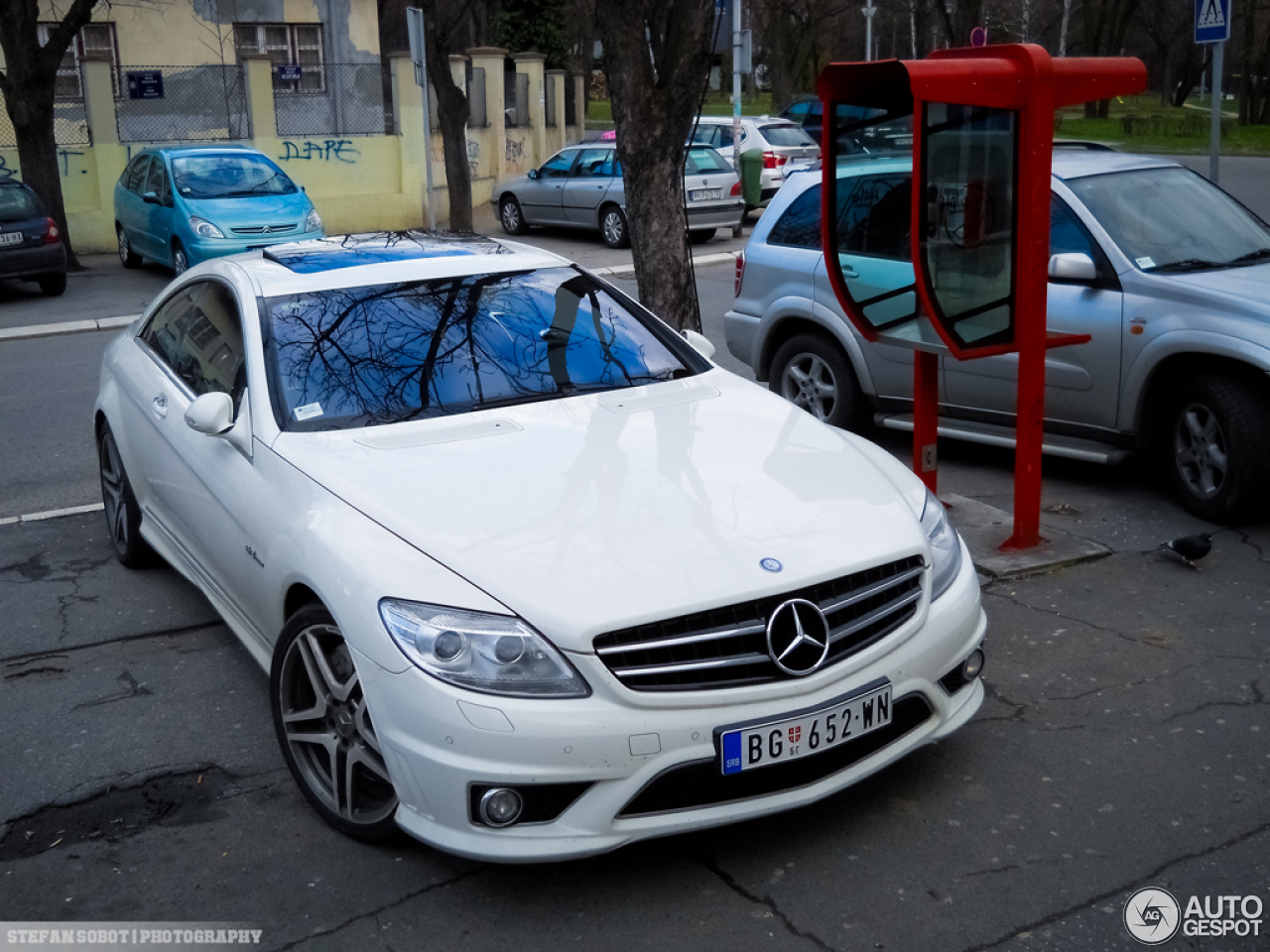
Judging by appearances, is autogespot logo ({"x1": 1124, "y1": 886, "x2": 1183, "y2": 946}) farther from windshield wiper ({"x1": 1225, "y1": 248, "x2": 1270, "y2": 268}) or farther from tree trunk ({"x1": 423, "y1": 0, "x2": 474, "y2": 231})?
tree trunk ({"x1": 423, "y1": 0, "x2": 474, "y2": 231})

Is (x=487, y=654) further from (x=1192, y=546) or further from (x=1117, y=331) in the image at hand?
(x=1117, y=331)

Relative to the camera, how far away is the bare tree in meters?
17.6

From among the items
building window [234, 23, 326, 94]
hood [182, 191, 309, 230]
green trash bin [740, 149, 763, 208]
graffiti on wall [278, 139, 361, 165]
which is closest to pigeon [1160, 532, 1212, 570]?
hood [182, 191, 309, 230]

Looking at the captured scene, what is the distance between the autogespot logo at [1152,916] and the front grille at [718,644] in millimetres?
927

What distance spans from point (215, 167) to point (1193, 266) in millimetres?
13814

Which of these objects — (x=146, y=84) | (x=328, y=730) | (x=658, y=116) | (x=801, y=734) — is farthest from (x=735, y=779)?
(x=146, y=84)

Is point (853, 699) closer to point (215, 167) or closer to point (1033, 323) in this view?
point (1033, 323)

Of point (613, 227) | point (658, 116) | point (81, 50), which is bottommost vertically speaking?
point (613, 227)

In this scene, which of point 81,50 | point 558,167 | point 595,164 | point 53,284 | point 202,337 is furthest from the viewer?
point 81,50

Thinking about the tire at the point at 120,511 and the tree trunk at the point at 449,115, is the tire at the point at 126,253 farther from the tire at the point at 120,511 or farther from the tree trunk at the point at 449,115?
the tire at the point at 120,511

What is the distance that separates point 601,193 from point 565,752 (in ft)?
58.6

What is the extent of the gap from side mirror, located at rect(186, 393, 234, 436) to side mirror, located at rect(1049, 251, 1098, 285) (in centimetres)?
408

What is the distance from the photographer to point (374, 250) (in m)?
5.56

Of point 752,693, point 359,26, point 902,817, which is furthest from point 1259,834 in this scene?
point 359,26
